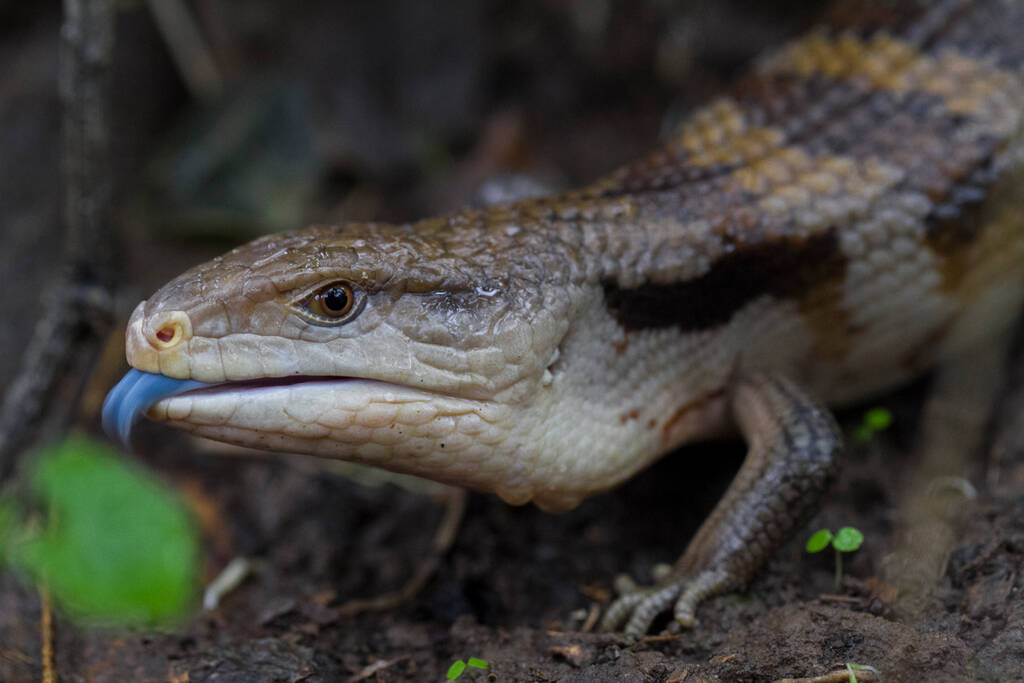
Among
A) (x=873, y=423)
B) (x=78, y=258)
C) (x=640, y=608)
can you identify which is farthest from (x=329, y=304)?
(x=873, y=423)

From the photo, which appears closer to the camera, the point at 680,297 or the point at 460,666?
the point at 460,666

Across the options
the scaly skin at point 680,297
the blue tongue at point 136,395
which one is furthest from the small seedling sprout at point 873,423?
the blue tongue at point 136,395

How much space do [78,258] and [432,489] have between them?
1.66 meters

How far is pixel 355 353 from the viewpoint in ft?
8.08

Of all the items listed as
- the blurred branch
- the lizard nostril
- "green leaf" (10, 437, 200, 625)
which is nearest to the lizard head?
the lizard nostril

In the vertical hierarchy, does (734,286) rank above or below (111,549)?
above

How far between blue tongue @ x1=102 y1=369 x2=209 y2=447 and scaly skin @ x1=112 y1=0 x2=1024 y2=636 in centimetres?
3

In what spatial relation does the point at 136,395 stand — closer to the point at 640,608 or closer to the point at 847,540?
the point at 640,608

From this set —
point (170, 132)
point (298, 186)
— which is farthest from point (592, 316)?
point (170, 132)

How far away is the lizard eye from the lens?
2.44 meters

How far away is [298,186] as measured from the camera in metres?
5.18

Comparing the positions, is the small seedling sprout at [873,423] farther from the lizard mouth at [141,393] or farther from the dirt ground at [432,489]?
the lizard mouth at [141,393]

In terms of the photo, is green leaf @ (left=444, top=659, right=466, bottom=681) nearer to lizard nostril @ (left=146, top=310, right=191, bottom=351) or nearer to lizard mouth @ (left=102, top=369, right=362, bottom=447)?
lizard mouth @ (left=102, top=369, right=362, bottom=447)

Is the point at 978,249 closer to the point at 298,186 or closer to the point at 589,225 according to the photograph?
the point at 589,225
